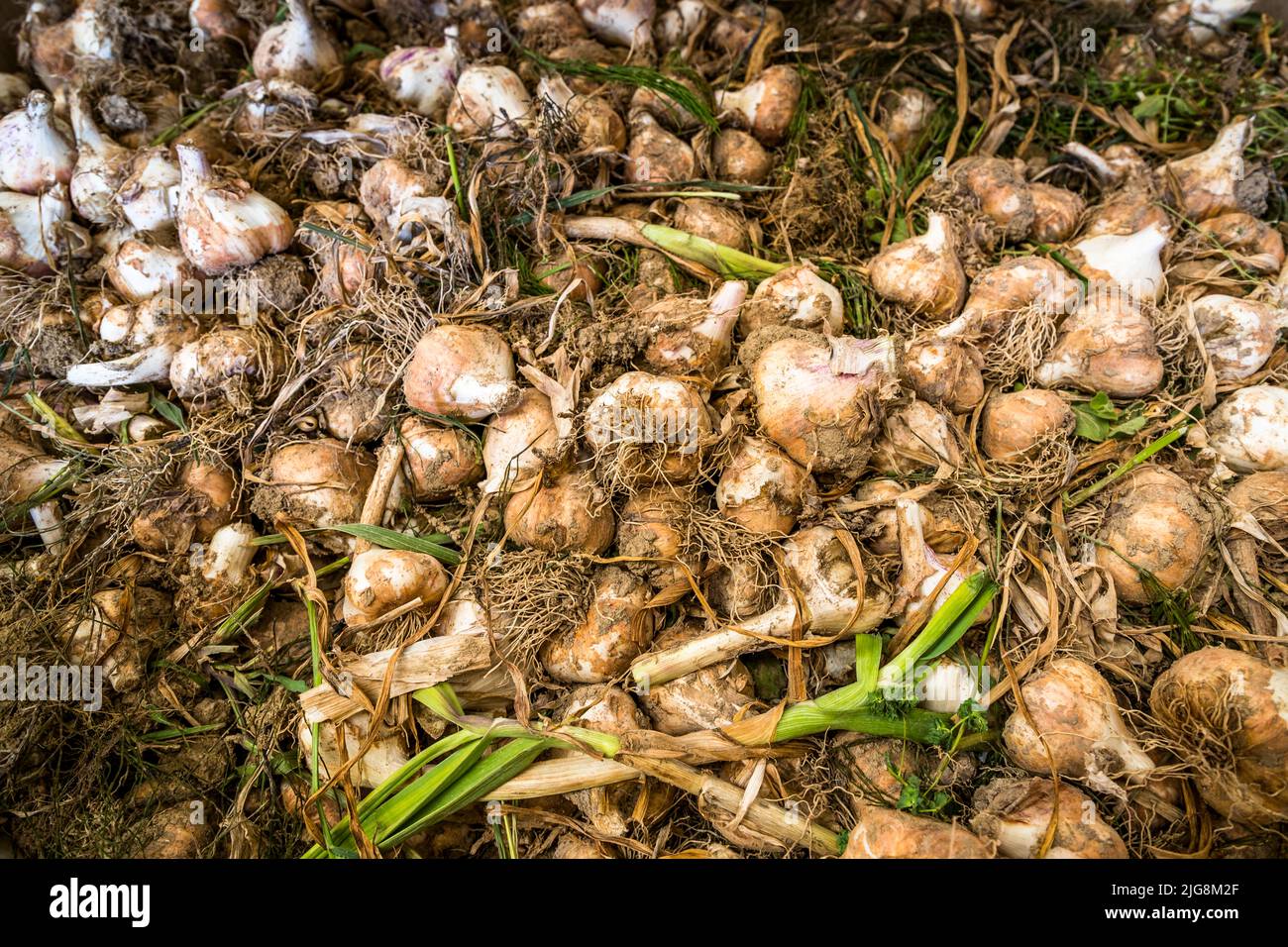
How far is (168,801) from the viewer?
5.82 ft

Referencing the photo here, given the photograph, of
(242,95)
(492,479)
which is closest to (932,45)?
(492,479)

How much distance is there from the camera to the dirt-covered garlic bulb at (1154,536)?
1.74m

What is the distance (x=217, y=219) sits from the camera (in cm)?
201

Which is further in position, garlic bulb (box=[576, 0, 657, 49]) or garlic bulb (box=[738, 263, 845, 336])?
garlic bulb (box=[576, 0, 657, 49])

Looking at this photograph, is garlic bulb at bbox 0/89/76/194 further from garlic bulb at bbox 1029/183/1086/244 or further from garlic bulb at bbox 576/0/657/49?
garlic bulb at bbox 1029/183/1086/244

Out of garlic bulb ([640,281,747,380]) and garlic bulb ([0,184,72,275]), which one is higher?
garlic bulb ([640,281,747,380])

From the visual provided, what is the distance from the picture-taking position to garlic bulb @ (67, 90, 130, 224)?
2230 mm

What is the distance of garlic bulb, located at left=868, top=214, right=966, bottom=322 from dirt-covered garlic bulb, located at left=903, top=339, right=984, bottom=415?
0.53 ft

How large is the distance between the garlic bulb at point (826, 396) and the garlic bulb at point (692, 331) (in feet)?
0.52

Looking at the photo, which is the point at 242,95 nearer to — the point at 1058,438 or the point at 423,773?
the point at 423,773

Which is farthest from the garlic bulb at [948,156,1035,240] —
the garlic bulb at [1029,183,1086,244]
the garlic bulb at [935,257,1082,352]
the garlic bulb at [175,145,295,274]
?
the garlic bulb at [175,145,295,274]

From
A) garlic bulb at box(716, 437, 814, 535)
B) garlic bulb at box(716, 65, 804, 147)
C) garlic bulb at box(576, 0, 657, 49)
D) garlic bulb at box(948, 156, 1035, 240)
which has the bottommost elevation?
garlic bulb at box(716, 437, 814, 535)

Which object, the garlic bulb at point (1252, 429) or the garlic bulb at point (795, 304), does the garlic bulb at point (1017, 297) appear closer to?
the garlic bulb at point (795, 304)

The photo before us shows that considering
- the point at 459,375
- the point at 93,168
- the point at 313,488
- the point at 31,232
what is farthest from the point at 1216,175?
the point at 31,232
